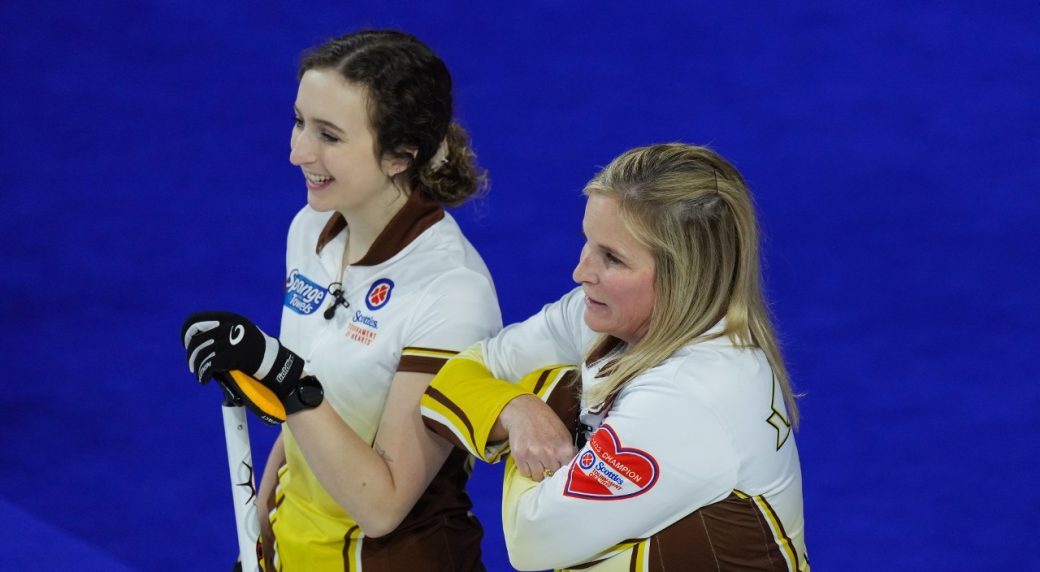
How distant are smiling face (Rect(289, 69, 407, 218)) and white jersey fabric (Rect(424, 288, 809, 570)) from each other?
0.71 m

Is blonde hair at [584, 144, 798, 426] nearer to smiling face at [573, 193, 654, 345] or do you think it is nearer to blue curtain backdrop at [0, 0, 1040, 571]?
smiling face at [573, 193, 654, 345]

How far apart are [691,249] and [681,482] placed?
338mm

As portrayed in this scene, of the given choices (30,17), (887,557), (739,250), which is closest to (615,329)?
(739,250)

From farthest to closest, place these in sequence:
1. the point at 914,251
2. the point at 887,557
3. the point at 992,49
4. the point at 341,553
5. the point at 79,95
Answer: the point at 79,95
the point at 992,49
the point at 914,251
the point at 887,557
the point at 341,553

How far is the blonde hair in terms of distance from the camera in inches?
77.5

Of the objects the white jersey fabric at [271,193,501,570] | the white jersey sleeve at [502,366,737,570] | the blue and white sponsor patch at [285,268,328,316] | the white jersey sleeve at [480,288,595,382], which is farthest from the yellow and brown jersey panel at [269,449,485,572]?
the white jersey sleeve at [502,366,737,570]

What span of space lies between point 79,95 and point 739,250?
445 centimetres

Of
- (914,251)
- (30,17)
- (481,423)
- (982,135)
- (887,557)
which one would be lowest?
(481,423)

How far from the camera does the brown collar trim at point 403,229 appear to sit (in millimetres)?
2459

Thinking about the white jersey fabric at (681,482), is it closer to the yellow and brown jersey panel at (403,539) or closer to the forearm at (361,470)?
the forearm at (361,470)

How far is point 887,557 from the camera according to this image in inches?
150

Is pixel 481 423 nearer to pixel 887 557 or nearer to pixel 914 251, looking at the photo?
pixel 887 557

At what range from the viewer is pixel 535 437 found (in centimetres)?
204

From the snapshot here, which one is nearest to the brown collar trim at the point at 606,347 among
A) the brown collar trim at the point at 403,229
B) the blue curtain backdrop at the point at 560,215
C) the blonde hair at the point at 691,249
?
the blonde hair at the point at 691,249
